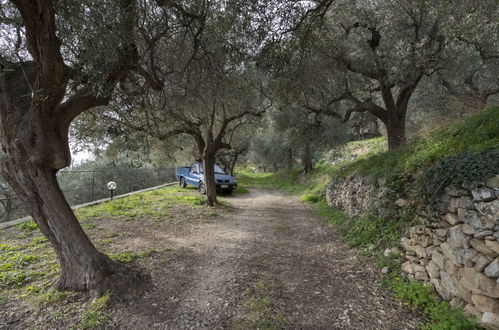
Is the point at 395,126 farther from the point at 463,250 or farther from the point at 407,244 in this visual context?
the point at 463,250

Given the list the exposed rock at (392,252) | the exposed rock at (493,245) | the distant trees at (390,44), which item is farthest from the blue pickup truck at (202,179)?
the exposed rock at (493,245)

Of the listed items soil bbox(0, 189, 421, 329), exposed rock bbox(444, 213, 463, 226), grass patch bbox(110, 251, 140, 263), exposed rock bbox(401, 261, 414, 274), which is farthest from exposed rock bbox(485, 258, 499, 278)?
grass patch bbox(110, 251, 140, 263)

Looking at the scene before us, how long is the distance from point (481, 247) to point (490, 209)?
41 centimetres

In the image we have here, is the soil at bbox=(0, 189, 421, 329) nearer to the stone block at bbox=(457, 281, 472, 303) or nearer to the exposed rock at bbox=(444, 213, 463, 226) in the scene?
the stone block at bbox=(457, 281, 472, 303)

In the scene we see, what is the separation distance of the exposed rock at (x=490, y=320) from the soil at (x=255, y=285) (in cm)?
62

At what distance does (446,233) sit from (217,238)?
177 inches

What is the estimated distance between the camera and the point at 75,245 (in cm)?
329

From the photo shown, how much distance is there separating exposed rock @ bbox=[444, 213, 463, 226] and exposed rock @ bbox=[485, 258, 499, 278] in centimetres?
57

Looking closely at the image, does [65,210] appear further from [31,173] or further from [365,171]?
[365,171]

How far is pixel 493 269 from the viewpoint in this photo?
2227 millimetres

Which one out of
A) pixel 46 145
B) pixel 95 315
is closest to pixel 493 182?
pixel 95 315

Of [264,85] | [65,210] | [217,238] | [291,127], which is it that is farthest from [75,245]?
[291,127]

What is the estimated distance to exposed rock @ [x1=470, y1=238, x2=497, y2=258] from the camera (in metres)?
2.29

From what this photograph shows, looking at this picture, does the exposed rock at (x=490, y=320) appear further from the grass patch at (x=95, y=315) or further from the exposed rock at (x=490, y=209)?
the grass patch at (x=95, y=315)
